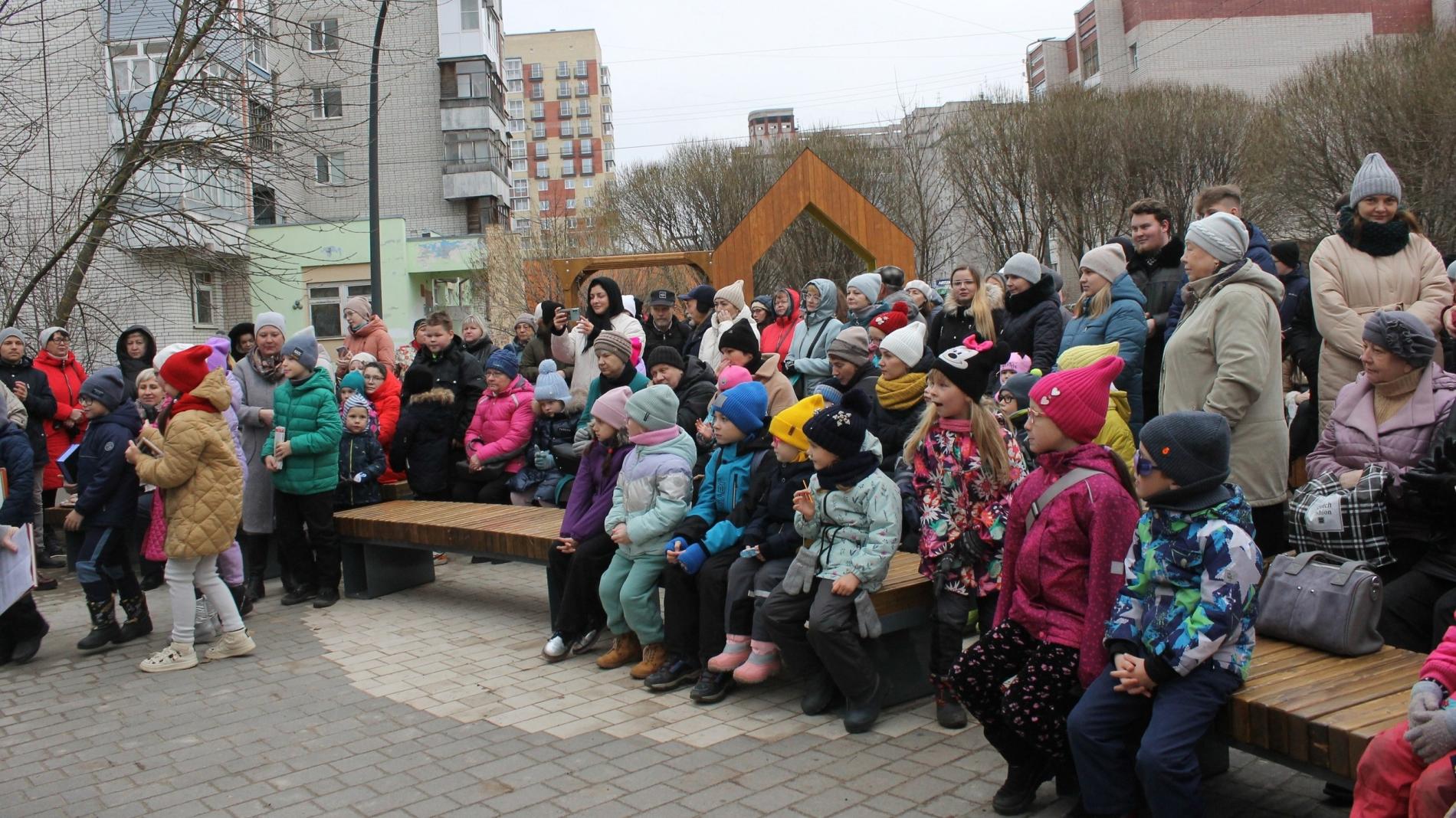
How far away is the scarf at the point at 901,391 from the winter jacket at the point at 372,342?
606 centimetres

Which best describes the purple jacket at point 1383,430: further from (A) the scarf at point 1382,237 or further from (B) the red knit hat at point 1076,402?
(A) the scarf at point 1382,237

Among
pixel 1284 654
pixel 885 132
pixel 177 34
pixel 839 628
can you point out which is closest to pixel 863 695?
pixel 839 628

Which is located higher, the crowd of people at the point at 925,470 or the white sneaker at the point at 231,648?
the crowd of people at the point at 925,470

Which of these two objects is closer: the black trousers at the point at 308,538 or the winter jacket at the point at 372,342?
the black trousers at the point at 308,538

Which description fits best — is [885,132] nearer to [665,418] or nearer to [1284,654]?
[665,418]

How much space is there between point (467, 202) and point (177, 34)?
42489 millimetres

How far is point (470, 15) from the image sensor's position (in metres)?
50.6

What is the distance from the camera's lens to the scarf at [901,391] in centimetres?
664

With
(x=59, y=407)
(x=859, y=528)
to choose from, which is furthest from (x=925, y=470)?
(x=59, y=407)

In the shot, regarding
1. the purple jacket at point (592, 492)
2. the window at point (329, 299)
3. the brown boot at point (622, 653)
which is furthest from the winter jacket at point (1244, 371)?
the window at point (329, 299)

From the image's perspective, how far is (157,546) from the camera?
7.65m

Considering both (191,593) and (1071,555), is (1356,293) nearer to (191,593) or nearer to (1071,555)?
(1071,555)

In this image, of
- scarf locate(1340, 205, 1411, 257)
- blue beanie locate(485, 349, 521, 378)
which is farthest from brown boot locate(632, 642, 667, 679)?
scarf locate(1340, 205, 1411, 257)

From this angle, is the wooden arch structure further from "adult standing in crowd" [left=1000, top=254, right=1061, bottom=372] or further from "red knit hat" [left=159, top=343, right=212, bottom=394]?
"red knit hat" [left=159, top=343, right=212, bottom=394]
